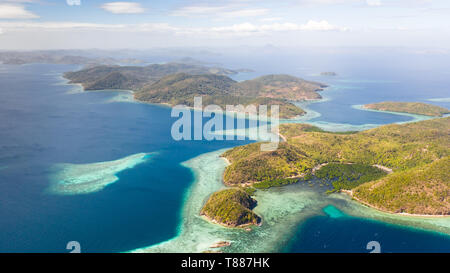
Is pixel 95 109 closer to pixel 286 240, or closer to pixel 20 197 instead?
pixel 20 197

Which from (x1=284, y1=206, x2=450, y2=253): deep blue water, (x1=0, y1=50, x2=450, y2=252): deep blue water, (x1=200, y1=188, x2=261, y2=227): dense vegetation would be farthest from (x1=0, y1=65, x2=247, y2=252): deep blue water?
(x1=284, y1=206, x2=450, y2=253): deep blue water

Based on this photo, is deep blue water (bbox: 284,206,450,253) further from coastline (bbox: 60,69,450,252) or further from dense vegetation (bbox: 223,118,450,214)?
dense vegetation (bbox: 223,118,450,214)

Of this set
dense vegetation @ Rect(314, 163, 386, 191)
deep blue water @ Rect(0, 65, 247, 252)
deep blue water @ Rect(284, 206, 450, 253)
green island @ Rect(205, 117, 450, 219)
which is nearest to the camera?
deep blue water @ Rect(284, 206, 450, 253)

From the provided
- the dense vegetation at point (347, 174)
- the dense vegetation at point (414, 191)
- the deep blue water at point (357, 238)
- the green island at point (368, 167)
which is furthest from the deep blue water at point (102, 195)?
the dense vegetation at point (347, 174)

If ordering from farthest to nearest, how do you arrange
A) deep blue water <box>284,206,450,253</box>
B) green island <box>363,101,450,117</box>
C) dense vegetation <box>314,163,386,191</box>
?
green island <box>363,101,450,117</box> < dense vegetation <box>314,163,386,191</box> < deep blue water <box>284,206,450,253</box>

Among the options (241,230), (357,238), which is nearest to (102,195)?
(241,230)

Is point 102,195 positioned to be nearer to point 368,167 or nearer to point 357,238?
point 357,238

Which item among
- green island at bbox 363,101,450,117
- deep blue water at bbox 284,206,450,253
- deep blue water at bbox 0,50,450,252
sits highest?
green island at bbox 363,101,450,117
